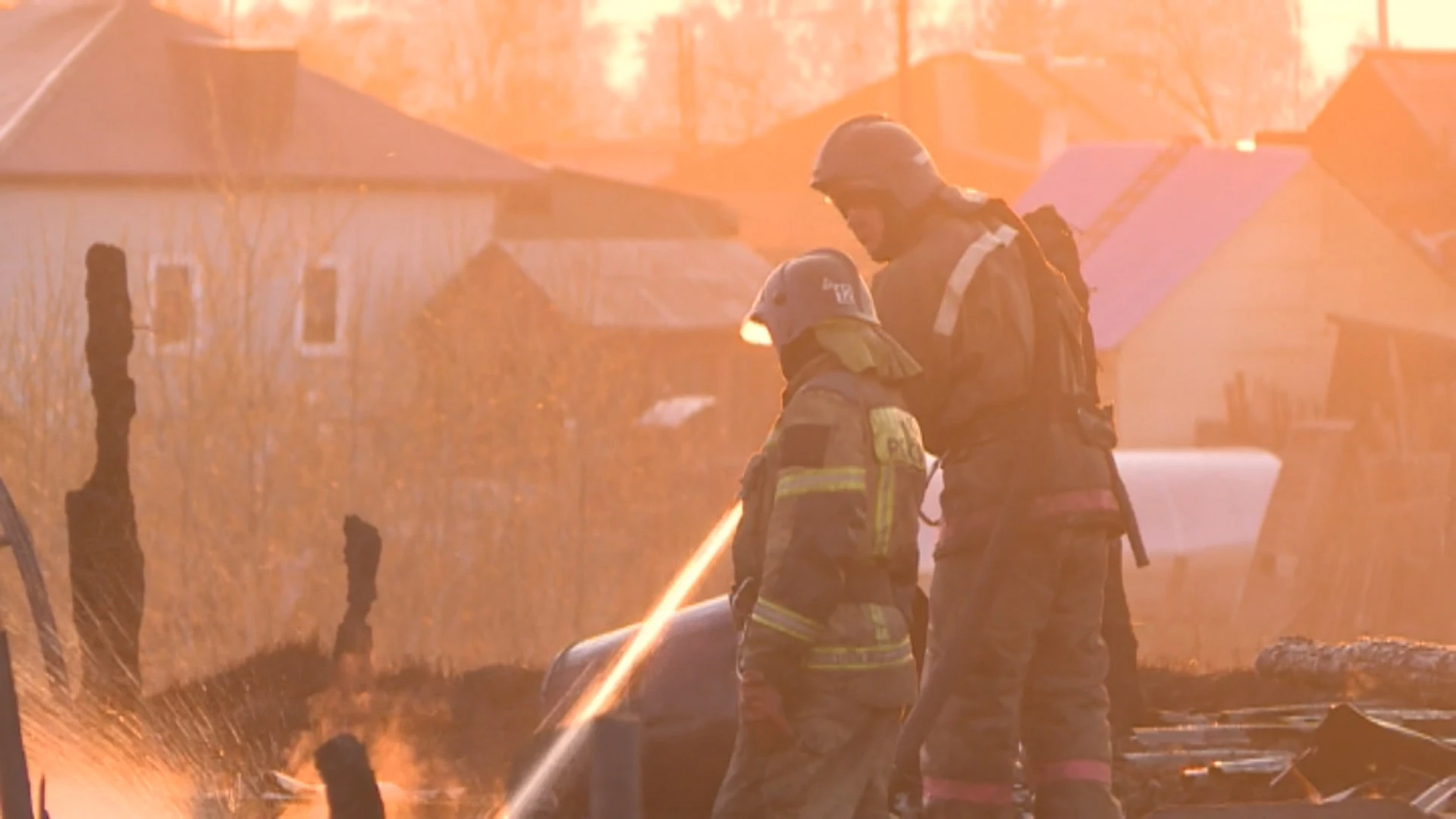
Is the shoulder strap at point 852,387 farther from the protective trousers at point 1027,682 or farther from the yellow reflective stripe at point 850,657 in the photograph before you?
the protective trousers at point 1027,682

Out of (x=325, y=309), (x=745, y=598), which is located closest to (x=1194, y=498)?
(x=745, y=598)

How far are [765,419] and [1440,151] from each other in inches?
584

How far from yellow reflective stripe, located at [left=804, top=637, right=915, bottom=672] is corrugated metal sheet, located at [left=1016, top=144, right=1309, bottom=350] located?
92.5ft

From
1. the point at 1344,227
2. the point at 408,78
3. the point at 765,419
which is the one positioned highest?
the point at 408,78

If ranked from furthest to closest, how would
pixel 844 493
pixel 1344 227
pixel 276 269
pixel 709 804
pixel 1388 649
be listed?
pixel 276 269 < pixel 1344 227 < pixel 1388 649 < pixel 709 804 < pixel 844 493

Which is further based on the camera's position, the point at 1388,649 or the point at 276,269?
the point at 276,269

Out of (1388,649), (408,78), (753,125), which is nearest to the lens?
(1388,649)

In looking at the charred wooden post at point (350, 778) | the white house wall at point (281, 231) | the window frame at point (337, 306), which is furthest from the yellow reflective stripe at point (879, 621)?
the window frame at point (337, 306)

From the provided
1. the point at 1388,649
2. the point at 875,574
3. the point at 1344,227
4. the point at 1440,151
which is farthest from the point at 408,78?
the point at 875,574

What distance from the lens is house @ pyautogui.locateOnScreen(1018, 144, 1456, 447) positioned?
34.5 metres

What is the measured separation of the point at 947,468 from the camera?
23.8 feet

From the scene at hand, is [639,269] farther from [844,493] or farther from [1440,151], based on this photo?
[844,493]

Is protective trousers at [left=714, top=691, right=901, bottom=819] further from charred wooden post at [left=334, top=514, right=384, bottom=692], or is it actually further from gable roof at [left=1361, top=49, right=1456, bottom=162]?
gable roof at [left=1361, top=49, right=1456, bottom=162]

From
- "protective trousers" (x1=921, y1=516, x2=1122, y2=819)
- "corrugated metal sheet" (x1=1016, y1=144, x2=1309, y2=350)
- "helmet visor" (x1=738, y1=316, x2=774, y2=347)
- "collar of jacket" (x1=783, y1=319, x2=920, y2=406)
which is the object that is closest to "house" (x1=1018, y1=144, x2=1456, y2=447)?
"corrugated metal sheet" (x1=1016, y1=144, x2=1309, y2=350)
